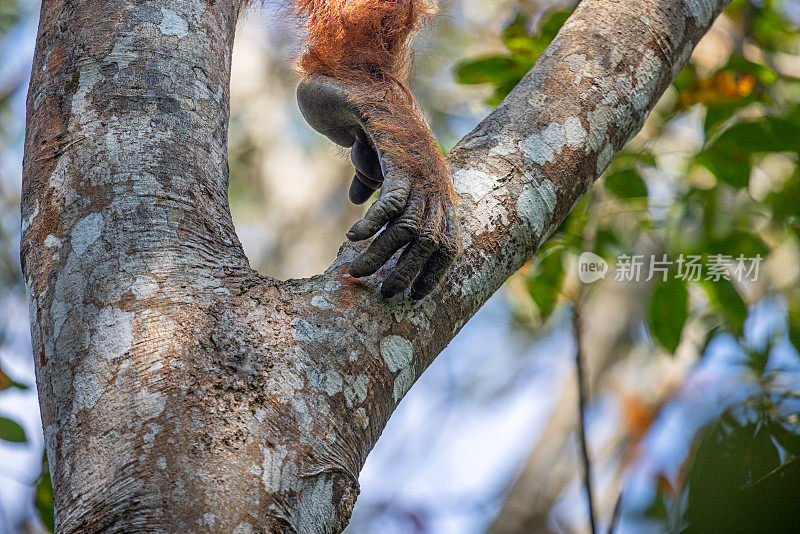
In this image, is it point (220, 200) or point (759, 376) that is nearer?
point (220, 200)

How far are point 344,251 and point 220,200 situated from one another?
234mm

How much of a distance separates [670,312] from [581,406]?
1.75ft

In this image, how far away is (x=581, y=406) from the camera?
2010mm

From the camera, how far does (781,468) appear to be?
3.65 feet

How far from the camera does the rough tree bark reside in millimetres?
952

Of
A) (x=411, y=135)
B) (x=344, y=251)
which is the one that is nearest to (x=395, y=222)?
(x=344, y=251)

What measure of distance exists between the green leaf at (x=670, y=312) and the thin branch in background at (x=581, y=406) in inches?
10.1

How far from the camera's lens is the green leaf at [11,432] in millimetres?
1900

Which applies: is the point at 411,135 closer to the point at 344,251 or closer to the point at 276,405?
the point at 344,251

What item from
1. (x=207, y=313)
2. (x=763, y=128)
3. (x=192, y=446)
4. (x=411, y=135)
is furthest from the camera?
(x=763, y=128)

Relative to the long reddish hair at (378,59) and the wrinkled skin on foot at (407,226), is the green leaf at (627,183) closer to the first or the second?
the long reddish hair at (378,59)

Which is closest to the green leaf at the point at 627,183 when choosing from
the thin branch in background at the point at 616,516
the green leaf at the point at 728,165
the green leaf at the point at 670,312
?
the green leaf at the point at 728,165

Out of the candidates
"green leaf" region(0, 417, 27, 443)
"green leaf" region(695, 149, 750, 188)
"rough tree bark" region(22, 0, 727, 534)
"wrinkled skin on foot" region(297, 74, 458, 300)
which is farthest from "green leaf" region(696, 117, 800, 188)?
"green leaf" region(0, 417, 27, 443)

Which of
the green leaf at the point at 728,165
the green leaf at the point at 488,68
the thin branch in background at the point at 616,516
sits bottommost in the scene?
the thin branch in background at the point at 616,516
